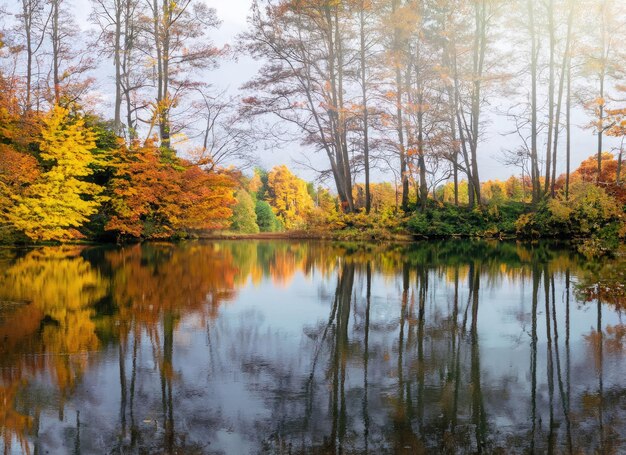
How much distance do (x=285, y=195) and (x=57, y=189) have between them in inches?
1991

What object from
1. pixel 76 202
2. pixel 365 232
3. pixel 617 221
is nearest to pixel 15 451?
pixel 76 202

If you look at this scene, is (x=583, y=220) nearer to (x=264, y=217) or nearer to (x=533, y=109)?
(x=533, y=109)

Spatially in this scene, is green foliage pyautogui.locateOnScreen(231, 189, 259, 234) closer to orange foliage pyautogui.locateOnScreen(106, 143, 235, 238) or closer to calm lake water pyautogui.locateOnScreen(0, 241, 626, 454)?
orange foliage pyautogui.locateOnScreen(106, 143, 235, 238)

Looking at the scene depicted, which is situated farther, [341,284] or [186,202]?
[186,202]

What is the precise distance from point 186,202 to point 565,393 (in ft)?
81.1

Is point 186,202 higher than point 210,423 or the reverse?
higher

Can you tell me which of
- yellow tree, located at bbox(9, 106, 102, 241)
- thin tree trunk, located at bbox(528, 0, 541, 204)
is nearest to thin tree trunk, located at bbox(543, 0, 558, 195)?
thin tree trunk, located at bbox(528, 0, 541, 204)

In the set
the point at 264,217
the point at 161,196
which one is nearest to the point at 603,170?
the point at 264,217

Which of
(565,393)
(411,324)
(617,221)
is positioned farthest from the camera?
(617,221)

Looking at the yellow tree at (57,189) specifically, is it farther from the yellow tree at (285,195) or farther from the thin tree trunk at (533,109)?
the yellow tree at (285,195)

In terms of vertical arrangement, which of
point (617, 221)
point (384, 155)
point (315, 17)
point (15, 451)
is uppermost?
point (315, 17)

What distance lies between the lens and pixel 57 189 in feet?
70.8

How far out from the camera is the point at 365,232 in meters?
27.4

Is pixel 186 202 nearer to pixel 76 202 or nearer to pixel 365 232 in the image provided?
pixel 76 202
